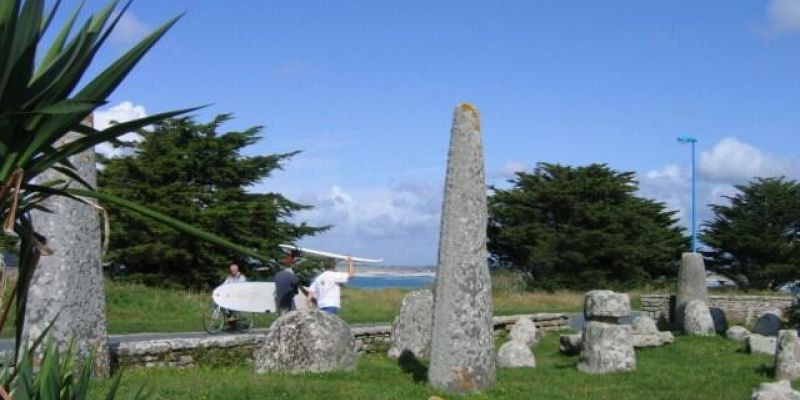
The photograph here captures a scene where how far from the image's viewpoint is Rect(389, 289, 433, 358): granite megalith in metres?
18.5

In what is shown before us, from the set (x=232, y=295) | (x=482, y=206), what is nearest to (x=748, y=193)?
(x=232, y=295)

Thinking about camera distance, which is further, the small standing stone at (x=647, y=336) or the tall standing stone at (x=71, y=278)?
the small standing stone at (x=647, y=336)

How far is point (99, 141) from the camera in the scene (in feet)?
9.45

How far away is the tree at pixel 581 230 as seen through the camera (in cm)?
5303

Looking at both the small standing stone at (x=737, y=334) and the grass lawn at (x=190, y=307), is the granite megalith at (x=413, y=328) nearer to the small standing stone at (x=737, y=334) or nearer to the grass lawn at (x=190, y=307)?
the grass lawn at (x=190, y=307)

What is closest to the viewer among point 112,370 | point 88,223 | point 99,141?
point 99,141

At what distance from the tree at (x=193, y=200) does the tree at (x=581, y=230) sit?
14.4 metres

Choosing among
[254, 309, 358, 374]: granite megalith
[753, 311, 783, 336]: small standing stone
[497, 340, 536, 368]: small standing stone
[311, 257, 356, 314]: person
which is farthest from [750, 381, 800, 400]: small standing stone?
[753, 311, 783, 336]: small standing stone

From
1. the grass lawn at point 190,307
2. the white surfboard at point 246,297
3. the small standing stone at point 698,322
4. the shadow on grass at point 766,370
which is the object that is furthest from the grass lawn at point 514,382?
the grass lawn at point 190,307

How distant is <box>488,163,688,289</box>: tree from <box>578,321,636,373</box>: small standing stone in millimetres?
35556

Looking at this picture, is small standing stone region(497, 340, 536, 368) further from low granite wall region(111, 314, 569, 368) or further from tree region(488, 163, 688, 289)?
tree region(488, 163, 688, 289)

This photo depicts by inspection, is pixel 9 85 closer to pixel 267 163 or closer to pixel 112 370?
pixel 112 370

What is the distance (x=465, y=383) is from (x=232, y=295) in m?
10.1

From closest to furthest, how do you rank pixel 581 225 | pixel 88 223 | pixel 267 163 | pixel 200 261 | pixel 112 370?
pixel 88 223
pixel 112 370
pixel 200 261
pixel 267 163
pixel 581 225
